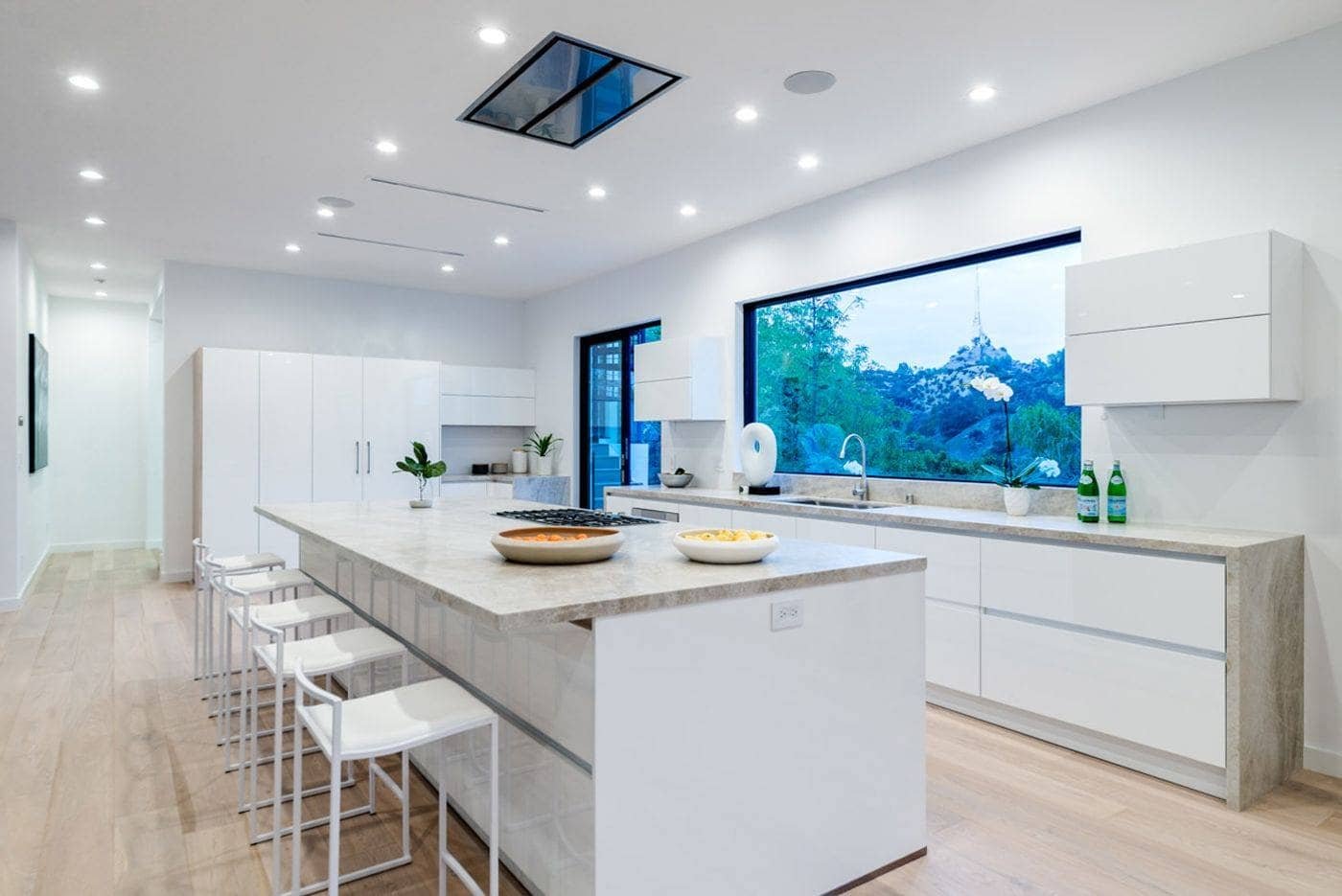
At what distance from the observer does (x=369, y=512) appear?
369cm

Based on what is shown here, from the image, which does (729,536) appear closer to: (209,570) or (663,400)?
(209,570)

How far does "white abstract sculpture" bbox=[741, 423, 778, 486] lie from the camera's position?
503 centimetres

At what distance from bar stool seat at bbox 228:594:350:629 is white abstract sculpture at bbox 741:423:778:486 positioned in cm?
274

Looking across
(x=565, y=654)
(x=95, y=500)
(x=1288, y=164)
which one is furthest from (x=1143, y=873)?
(x=95, y=500)

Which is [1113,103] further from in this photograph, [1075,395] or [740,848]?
[740,848]

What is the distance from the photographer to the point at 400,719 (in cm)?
182

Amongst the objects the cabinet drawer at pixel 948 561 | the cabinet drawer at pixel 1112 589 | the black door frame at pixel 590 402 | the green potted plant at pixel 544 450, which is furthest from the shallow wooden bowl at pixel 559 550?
the green potted plant at pixel 544 450

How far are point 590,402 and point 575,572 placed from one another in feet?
17.9

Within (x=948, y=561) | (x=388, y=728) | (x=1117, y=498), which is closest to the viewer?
(x=388, y=728)

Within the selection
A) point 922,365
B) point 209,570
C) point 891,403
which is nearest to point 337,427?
point 209,570

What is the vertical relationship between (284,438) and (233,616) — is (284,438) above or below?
above

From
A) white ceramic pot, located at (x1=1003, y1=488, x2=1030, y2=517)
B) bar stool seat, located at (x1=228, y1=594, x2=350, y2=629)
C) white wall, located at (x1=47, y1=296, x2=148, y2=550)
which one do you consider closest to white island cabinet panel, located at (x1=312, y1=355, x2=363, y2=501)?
white wall, located at (x1=47, y1=296, x2=148, y2=550)

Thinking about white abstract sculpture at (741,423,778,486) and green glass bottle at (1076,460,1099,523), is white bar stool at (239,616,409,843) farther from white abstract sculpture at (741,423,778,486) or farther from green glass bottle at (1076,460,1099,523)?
white abstract sculpture at (741,423,778,486)

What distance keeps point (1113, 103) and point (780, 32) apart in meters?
1.61
